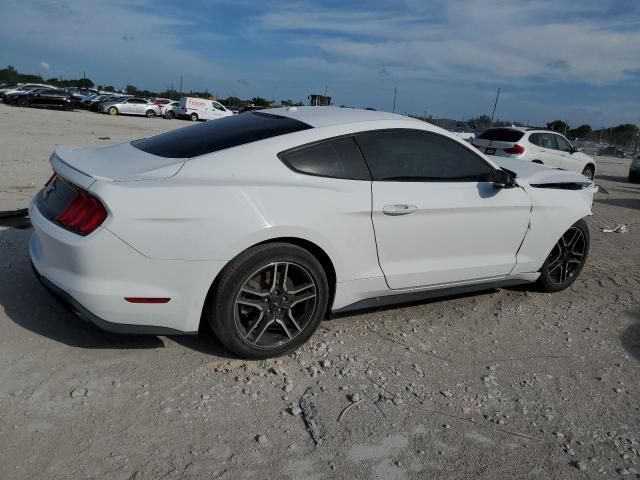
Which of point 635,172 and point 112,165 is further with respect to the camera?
point 635,172

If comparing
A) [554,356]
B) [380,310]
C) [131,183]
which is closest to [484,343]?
[554,356]

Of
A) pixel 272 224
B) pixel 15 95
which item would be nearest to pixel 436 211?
pixel 272 224

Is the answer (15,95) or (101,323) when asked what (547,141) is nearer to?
(101,323)

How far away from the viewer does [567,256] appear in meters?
5.07

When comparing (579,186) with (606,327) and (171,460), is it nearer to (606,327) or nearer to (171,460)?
(606,327)

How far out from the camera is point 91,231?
285 cm

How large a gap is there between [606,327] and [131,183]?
12.5 ft

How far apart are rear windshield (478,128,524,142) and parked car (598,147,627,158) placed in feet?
88.0

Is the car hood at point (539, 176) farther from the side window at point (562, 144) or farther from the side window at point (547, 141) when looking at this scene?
the side window at point (562, 144)

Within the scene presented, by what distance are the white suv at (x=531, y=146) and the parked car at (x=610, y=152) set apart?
82.4 feet

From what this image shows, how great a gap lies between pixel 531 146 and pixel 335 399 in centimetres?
1190

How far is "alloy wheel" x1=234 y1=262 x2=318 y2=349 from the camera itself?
10.7ft

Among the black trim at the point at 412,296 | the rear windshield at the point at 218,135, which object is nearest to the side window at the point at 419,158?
the rear windshield at the point at 218,135

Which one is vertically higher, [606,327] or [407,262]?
[407,262]
